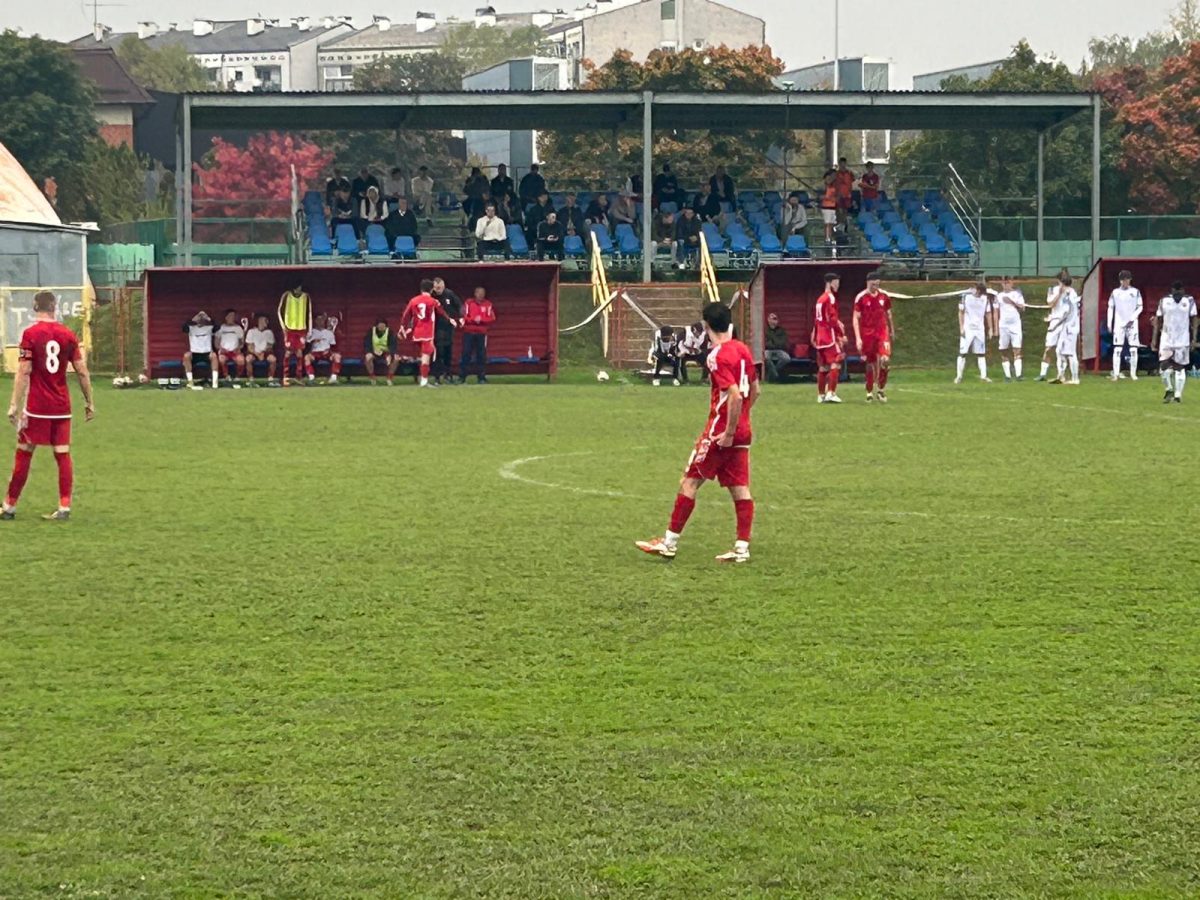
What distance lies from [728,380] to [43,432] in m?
5.48

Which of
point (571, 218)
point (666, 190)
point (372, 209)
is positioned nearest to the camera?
point (372, 209)

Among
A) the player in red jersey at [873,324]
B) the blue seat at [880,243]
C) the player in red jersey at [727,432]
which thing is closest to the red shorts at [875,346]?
the player in red jersey at [873,324]

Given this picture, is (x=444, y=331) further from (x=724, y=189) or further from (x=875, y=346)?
(x=724, y=189)

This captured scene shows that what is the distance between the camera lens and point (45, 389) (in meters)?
14.9

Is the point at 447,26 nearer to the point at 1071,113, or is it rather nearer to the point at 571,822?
the point at 1071,113

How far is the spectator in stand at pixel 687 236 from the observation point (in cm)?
4516

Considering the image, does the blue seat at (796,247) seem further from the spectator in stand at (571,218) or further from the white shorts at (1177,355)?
the white shorts at (1177,355)

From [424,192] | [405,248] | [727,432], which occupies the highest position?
[424,192]

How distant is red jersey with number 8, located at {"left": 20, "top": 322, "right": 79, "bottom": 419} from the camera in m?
14.7

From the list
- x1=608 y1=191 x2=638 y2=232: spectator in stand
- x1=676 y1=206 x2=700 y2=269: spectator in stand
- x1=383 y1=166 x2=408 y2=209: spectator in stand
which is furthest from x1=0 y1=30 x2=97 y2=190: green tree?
x1=676 y1=206 x2=700 y2=269: spectator in stand

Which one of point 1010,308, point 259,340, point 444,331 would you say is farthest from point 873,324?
point 259,340

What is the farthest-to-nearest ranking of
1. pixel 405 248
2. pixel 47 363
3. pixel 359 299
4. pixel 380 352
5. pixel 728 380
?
1. pixel 405 248
2. pixel 359 299
3. pixel 380 352
4. pixel 47 363
5. pixel 728 380

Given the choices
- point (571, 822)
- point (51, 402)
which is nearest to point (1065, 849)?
point (571, 822)

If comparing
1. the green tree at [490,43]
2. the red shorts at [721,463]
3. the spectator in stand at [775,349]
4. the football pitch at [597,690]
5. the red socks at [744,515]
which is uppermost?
the green tree at [490,43]
